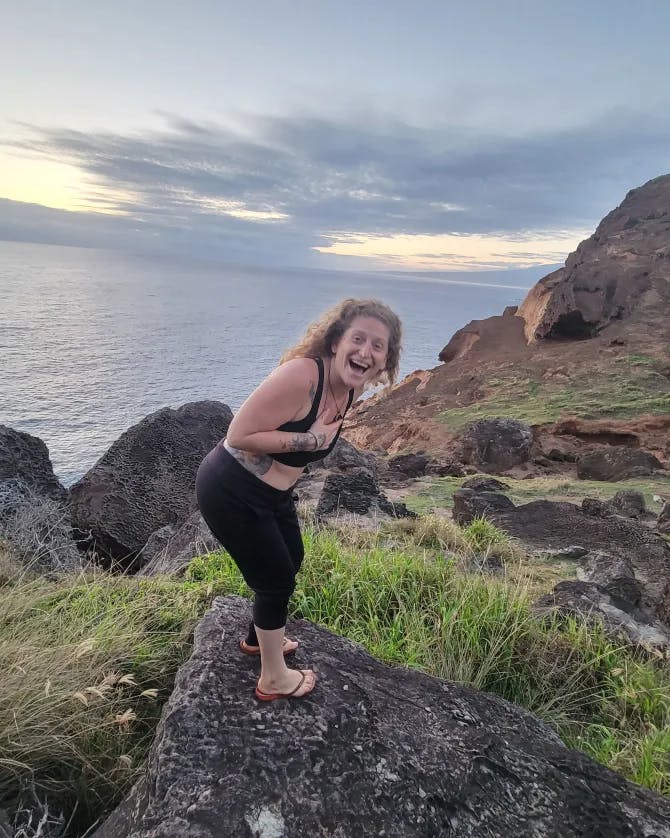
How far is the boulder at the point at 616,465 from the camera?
1427 cm

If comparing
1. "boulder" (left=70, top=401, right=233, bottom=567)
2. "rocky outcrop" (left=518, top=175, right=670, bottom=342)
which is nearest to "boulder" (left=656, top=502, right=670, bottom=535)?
"boulder" (left=70, top=401, right=233, bottom=567)

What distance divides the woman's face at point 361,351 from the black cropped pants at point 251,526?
0.59 metres

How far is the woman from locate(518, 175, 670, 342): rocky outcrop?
29.0 metres

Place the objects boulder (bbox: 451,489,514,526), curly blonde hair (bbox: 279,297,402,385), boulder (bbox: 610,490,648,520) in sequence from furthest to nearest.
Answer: boulder (bbox: 610,490,648,520)
boulder (bbox: 451,489,514,526)
curly blonde hair (bbox: 279,297,402,385)

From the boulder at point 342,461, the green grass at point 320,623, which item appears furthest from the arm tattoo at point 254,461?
the boulder at point 342,461

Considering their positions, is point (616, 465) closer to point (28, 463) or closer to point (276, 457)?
point (28, 463)

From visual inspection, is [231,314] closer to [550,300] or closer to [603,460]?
[550,300]

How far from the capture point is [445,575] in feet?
14.8

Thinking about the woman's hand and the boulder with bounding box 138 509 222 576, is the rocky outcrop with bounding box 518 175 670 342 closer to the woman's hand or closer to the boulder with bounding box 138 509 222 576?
the boulder with bounding box 138 509 222 576

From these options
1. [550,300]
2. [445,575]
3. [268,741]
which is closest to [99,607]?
[268,741]

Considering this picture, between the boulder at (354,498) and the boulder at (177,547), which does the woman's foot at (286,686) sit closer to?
the boulder at (177,547)

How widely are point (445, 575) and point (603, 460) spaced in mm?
12172

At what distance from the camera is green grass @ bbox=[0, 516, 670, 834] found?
2.25 m

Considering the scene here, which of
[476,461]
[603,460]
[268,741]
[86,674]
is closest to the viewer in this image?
[268,741]
